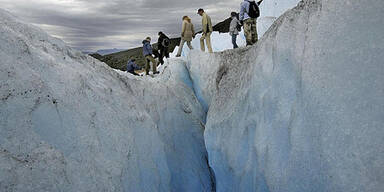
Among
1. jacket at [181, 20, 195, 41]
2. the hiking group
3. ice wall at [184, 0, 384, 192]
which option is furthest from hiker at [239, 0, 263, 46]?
ice wall at [184, 0, 384, 192]

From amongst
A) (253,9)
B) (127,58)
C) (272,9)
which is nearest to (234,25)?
(253,9)

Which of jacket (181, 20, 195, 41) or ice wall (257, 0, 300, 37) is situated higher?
ice wall (257, 0, 300, 37)

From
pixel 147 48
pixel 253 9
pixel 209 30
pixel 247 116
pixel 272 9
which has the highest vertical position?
pixel 272 9

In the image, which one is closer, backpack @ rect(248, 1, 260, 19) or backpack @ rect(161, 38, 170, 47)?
backpack @ rect(248, 1, 260, 19)

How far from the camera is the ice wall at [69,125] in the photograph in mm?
2211

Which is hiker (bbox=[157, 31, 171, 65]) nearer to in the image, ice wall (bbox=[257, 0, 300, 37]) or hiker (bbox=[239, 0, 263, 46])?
hiker (bbox=[239, 0, 263, 46])

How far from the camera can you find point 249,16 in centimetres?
634

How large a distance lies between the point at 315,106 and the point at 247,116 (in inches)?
46.6

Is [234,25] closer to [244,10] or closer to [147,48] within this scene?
[244,10]

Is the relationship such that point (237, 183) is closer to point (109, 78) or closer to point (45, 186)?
point (109, 78)

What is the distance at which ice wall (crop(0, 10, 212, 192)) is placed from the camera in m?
2.21

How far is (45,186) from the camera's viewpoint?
86.3 inches

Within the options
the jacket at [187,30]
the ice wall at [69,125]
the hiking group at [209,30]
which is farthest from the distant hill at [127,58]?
the ice wall at [69,125]

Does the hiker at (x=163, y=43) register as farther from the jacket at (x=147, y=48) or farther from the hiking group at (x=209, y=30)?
the jacket at (x=147, y=48)
